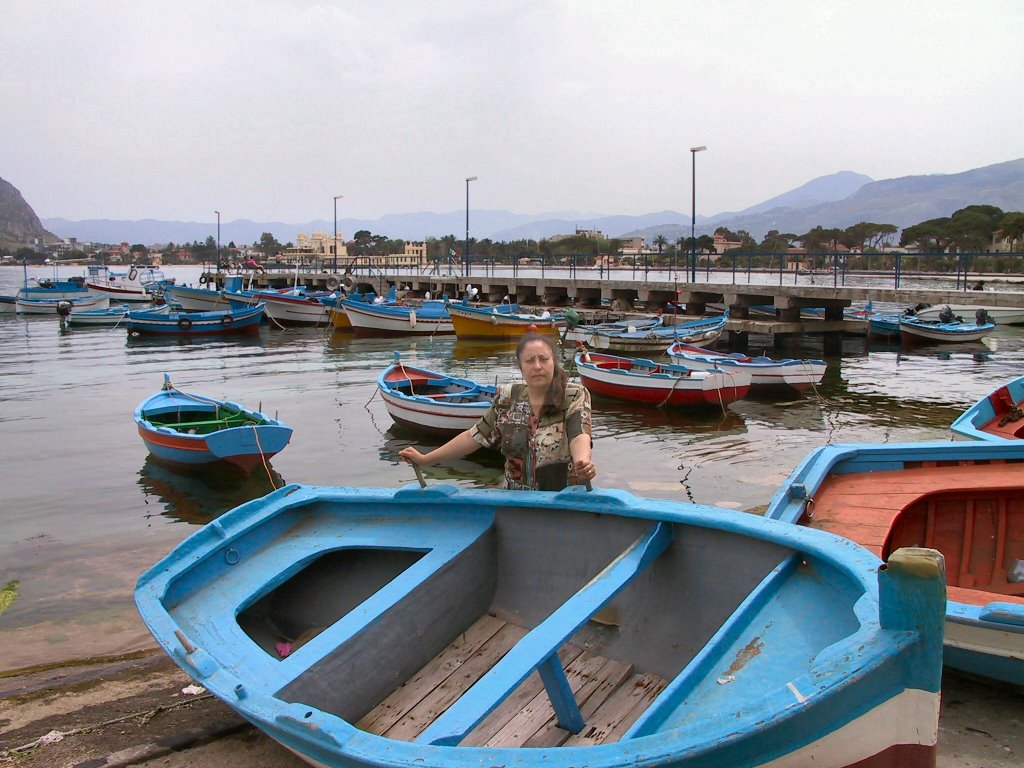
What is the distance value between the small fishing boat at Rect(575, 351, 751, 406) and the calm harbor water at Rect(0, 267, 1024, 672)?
38 cm

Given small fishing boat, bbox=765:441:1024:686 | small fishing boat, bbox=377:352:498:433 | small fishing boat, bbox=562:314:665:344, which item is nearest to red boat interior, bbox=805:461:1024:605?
small fishing boat, bbox=765:441:1024:686

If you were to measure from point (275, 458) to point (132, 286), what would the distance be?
51.9m

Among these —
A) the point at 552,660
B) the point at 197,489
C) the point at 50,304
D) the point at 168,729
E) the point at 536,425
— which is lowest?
the point at 197,489

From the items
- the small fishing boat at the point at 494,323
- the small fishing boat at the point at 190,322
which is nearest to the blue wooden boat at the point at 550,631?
the small fishing boat at the point at 494,323

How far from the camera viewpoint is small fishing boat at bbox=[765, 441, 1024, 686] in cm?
535

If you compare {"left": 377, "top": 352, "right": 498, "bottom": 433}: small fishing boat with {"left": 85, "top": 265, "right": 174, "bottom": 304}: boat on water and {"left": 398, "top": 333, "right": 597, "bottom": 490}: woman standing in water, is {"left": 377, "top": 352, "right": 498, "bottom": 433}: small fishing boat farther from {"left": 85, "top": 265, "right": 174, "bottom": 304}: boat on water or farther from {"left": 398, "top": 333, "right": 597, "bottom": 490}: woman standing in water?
{"left": 85, "top": 265, "right": 174, "bottom": 304}: boat on water

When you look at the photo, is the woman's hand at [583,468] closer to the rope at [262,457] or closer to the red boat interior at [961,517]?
the red boat interior at [961,517]

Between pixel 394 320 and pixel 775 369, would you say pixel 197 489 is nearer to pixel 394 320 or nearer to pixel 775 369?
pixel 775 369

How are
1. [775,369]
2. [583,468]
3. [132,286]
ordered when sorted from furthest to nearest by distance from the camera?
[132,286]
[775,369]
[583,468]

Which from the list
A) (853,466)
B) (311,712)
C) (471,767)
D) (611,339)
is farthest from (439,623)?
(611,339)

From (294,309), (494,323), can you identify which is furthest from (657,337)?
(294,309)

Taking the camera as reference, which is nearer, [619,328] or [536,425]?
[536,425]

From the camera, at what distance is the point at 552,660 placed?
10.8 ft

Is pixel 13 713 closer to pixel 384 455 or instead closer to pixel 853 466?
pixel 853 466
